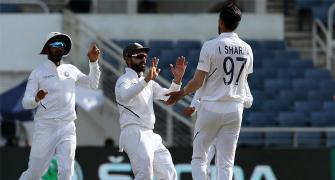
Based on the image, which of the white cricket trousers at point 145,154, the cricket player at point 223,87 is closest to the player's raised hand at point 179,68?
the white cricket trousers at point 145,154

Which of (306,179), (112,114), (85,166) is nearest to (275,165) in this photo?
(306,179)

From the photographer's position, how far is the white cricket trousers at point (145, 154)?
13438mm

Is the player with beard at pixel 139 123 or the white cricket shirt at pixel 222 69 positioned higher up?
the white cricket shirt at pixel 222 69

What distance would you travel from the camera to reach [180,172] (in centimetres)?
1850

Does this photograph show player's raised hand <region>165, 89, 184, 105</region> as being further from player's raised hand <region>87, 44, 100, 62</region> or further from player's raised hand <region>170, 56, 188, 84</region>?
player's raised hand <region>87, 44, 100, 62</region>

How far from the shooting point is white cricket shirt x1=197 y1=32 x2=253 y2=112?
12.6 meters

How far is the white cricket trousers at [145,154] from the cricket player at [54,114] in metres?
0.66

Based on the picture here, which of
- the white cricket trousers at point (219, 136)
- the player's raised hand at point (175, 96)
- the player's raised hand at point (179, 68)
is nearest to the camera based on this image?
the white cricket trousers at point (219, 136)

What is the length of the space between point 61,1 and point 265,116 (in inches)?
230

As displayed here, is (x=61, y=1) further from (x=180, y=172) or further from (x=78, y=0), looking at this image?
(x=180, y=172)

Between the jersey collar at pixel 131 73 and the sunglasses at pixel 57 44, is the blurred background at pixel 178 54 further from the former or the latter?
the jersey collar at pixel 131 73

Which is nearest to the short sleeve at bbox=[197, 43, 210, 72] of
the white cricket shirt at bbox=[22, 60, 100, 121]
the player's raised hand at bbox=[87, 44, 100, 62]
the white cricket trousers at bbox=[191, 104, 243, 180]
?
the white cricket trousers at bbox=[191, 104, 243, 180]

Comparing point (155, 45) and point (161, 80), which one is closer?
point (161, 80)

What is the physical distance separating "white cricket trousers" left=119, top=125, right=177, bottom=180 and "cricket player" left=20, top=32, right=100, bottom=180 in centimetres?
66
